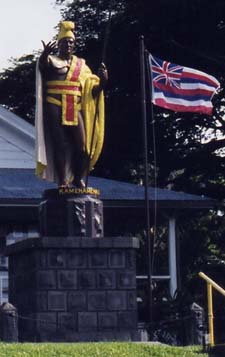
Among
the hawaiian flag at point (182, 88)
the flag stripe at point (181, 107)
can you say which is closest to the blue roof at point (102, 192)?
the flag stripe at point (181, 107)

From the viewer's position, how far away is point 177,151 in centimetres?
4638

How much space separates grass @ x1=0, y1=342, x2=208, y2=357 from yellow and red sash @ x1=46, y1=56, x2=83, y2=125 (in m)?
3.65

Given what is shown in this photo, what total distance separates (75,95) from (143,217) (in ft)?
45.7

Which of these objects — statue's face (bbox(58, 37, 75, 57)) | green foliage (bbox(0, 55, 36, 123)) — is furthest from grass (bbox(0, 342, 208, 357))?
green foliage (bbox(0, 55, 36, 123))

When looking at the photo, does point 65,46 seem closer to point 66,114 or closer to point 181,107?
point 66,114

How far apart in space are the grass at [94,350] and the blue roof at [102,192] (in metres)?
12.9

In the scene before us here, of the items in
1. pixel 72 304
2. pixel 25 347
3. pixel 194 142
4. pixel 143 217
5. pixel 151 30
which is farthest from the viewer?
pixel 194 142

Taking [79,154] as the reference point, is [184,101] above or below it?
above

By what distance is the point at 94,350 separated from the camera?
19484mm

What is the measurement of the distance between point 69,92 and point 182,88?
24.3 feet

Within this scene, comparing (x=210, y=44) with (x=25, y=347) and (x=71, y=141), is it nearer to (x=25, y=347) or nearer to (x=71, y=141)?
(x=71, y=141)

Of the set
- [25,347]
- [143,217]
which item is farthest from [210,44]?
[25,347]

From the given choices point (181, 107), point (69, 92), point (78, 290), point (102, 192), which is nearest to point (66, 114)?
point (69, 92)

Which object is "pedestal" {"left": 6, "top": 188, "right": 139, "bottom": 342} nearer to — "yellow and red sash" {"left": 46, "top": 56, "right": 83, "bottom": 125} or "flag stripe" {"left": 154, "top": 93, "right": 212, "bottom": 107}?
"yellow and red sash" {"left": 46, "top": 56, "right": 83, "bottom": 125}
